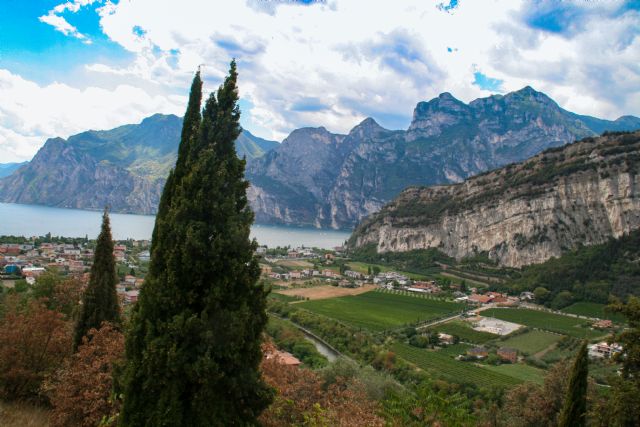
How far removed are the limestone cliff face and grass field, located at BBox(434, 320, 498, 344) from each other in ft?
131

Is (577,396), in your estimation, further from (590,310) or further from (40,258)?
(40,258)

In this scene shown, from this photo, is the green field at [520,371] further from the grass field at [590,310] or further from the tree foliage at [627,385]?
the tree foliage at [627,385]

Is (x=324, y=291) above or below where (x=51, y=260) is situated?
below

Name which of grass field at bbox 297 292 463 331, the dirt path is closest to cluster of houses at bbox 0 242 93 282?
the dirt path

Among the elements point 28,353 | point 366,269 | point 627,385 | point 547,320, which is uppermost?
point 627,385

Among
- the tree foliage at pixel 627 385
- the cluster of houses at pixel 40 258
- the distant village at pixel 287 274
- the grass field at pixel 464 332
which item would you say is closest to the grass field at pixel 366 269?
the distant village at pixel 287 274

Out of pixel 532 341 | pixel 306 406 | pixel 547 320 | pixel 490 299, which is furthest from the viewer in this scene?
pixel 490 299

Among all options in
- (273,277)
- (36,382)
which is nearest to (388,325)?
(273,277)

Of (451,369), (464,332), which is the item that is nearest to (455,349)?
(464,332)

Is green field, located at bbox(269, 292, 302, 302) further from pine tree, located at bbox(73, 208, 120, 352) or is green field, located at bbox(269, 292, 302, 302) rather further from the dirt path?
pine tree, located at bbox(73, 208, 120, 352)

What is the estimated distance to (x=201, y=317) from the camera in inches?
236

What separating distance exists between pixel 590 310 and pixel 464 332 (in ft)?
64.1

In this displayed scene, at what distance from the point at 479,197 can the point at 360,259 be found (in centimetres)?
3009

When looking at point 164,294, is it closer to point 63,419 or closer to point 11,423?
point 63,419
